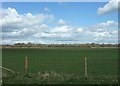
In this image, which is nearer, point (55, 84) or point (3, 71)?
point (55, 84)

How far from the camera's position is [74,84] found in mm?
12148

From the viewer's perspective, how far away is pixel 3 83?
1266 cm

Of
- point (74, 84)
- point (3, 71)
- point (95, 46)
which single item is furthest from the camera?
point (95, 46)

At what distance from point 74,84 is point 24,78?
2799 millimetres

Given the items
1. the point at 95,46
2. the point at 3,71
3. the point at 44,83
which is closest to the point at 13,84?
the point at 44,83

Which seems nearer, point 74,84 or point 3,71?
point 74,84

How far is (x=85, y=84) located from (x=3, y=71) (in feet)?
18.9

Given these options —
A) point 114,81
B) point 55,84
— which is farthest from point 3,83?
point 114,81

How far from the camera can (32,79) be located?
1354cm

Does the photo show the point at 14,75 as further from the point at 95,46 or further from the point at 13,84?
the point at 95,46

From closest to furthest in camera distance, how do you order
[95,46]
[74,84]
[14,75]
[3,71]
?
[74,84] < [14,75] < [3,71] < [95,46]

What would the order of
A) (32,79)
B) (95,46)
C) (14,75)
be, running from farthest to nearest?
(95,46) < (14,75) < (32,79)

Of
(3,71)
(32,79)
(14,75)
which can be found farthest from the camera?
(3,71)

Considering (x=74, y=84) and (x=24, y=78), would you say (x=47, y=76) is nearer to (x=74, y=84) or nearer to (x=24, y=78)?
(x=24, y=78)
